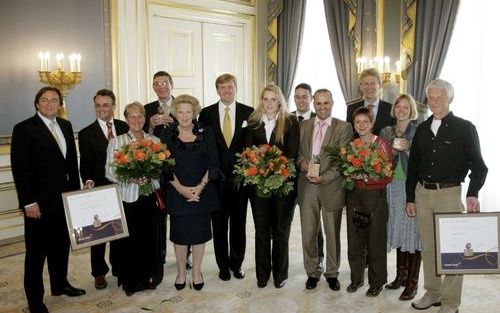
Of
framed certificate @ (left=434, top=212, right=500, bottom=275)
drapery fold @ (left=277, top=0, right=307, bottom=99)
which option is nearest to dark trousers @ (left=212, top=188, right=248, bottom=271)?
framed certificate @ (left=434, top=212, right=500, bottom=275)

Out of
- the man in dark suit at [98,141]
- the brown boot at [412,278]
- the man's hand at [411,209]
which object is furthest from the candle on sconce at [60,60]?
the brown boot at [412,278]

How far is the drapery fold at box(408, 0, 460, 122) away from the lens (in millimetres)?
5621

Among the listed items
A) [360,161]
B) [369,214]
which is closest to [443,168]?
[360,161]

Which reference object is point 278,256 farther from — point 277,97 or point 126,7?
point 126,7

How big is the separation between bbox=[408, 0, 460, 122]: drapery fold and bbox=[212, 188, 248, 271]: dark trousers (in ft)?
8.34

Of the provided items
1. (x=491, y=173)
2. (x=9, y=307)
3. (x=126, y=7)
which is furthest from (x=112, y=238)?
(x=491, y=173)

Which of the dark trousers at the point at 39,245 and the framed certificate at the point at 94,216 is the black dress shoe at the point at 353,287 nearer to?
the framed certificate at the point at 94,216

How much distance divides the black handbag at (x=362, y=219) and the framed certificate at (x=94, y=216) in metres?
1.66

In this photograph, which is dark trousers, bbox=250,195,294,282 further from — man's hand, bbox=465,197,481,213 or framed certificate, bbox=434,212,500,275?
man's hand, bbox=465,197,481,213

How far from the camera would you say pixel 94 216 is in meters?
3.45

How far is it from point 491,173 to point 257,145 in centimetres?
314

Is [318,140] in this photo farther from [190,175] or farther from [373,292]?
[373,292]

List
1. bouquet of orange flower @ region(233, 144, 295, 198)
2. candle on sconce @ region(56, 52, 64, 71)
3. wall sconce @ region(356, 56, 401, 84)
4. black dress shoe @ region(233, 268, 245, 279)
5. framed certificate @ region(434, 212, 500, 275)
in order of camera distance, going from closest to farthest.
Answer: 1. framed certificate @ region(434, 212, 500, 275)
2. bouquet of orange flower @ region(233, 144, 295, 198)
3. black dress shoe @ region(233, 268, 245, 279)
4. candle on sconce @ region(56, 52, 64, 71)
5. wall sconce @ region(356, 56, 401, 84)

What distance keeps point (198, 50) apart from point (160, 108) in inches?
118
